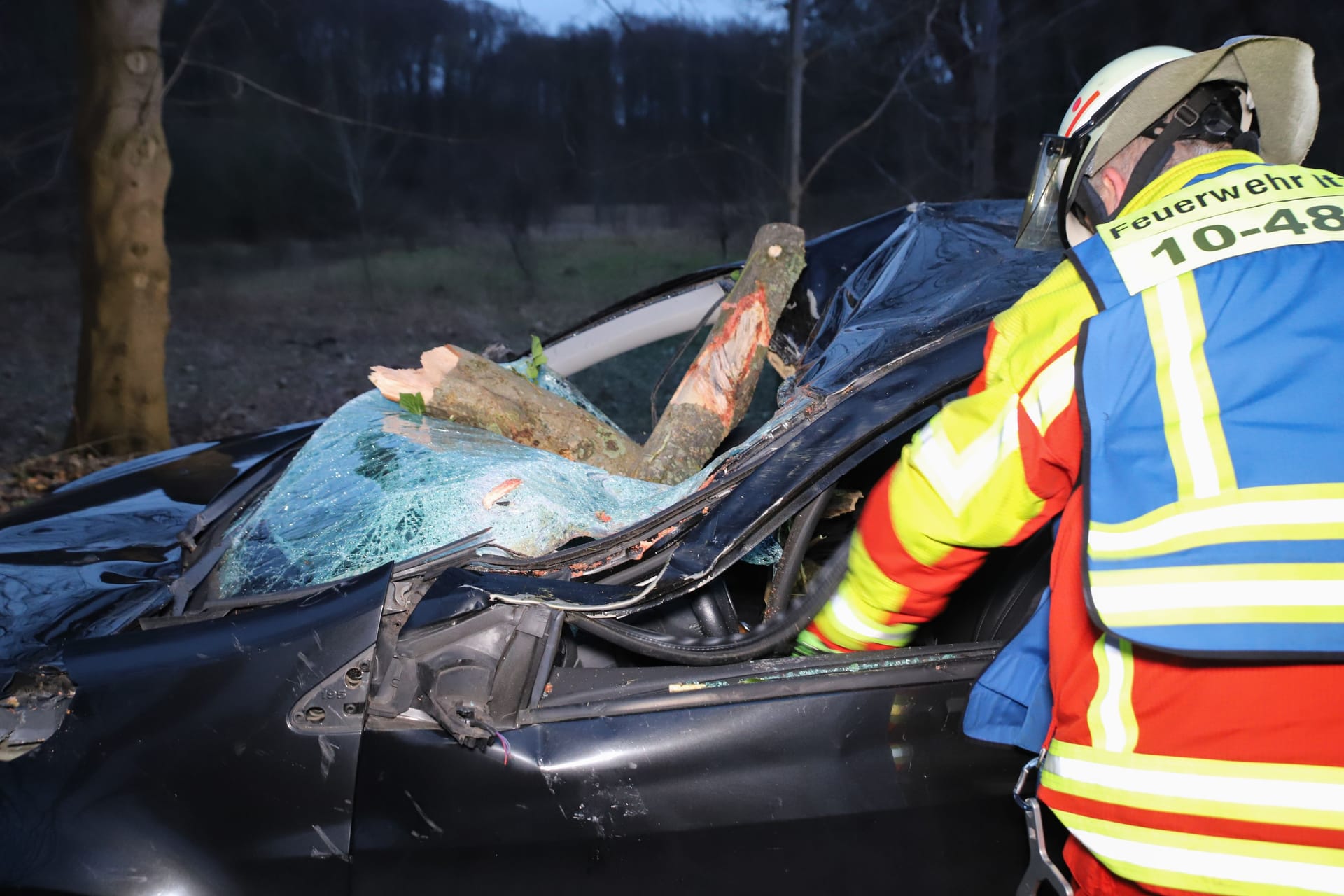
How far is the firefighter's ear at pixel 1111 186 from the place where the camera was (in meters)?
1.54

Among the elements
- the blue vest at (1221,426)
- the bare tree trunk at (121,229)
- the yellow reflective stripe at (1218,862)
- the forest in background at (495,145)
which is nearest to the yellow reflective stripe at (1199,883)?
the yellow reflective stripe at (1218,862)

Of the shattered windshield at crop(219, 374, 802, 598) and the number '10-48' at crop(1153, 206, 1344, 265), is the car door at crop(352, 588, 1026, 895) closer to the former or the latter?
the shattered windshield at crop(219, 374, 802, 598)

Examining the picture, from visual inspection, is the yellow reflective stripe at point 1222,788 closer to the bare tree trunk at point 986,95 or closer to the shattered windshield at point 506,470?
the shattered windshield at point 506,470

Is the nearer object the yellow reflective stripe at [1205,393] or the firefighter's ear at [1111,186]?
the yellow reflective stripe at [1205,393]


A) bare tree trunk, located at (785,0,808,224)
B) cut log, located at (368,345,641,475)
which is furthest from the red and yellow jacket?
bare tree trunk, located at (785,0,808,224)

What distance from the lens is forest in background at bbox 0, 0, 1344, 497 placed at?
36.6 feet

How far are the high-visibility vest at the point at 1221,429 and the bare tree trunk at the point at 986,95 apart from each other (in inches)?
339

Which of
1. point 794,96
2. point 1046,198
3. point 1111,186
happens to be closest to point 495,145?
point 794,96

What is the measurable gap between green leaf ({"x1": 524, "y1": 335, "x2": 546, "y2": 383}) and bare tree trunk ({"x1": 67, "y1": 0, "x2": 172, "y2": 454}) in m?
3.53

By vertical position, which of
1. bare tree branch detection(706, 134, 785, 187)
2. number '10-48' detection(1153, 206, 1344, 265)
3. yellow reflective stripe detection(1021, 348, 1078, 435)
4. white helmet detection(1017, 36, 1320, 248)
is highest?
bare tree branch detection(706, 134, 785, 187)

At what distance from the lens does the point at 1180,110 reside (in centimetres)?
152

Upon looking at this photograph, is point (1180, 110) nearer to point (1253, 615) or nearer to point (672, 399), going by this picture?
point (1253, 615)

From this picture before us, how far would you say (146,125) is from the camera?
5.36 meters

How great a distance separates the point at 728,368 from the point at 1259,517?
173 cm
